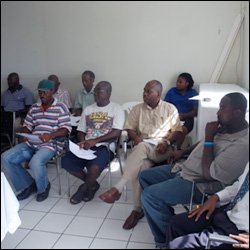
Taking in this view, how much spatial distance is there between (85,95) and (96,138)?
40.5 inches

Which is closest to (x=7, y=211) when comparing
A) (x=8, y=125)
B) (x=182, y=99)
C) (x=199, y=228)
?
(x=199, y=228)

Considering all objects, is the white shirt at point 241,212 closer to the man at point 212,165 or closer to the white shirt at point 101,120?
the man at point 212,165

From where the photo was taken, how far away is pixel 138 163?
6.35 ft

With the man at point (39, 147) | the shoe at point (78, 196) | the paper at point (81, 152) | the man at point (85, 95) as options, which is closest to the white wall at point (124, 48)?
the man at point (85, 95)

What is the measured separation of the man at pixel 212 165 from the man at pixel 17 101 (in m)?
1.96

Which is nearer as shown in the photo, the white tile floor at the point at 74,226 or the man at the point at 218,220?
the man at the point at 218,220

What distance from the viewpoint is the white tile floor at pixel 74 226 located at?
4.79 ft

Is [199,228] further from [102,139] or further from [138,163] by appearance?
[102,139]

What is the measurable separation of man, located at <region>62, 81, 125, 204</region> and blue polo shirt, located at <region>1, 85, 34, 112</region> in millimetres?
1005

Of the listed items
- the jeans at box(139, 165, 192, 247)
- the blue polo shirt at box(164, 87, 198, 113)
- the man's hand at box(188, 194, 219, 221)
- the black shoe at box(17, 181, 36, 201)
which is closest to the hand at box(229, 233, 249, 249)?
the man's hand at box(188, 194, 219, 221)

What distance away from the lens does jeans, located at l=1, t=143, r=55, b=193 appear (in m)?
2.25

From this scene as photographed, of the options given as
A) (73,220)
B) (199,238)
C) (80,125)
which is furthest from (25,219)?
(199,238)

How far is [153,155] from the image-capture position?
6.57 feet

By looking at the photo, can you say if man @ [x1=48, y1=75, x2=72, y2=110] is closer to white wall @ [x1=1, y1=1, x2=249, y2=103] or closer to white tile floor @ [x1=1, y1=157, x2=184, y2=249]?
white wall @ [x1=1, y1=1, x2=249, y2=103]
